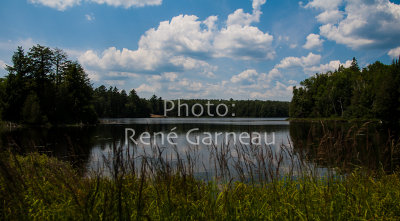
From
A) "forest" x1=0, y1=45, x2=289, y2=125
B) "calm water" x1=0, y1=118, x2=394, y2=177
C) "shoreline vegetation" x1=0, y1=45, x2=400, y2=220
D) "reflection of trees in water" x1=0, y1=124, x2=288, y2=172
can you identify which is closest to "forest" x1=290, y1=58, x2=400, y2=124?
"shoreline vegetation" x1=0, y1=45, x2=400, y2=220

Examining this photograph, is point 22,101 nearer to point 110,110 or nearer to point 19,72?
point 19,72

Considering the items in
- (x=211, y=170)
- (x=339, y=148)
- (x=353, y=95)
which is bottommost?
(x=211, y=170)

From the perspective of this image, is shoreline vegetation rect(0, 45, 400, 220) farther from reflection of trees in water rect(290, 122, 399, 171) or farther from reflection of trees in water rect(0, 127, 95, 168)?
reflection of trees in water rect(0, 127, 95, 168)

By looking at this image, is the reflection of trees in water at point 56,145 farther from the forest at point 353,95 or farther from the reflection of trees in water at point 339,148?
the forest at point 353,95

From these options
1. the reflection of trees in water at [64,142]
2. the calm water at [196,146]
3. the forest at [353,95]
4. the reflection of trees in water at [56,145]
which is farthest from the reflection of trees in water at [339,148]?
the forest at [353,95]

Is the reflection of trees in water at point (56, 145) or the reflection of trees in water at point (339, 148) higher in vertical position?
the reflection of trees in water at point (339, 148)

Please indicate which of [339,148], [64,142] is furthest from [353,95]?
[339,148]

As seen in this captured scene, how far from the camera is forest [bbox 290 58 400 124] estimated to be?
53969mm

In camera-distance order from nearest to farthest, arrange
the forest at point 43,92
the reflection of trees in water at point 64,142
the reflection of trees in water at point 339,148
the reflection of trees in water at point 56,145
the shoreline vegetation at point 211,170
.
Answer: the shoreline vegetation at point 211,170, the reflection of trees in water at point 339,148, the reflection of trees in water at point 56,145, the reflection of trees in water at point 64,142, the forest at point 43,92

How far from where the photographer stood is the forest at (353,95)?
5397cm

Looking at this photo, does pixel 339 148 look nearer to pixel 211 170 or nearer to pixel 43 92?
pixel 211 170

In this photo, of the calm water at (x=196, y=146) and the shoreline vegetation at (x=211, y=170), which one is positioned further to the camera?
the calm water at (x=196, y=146)

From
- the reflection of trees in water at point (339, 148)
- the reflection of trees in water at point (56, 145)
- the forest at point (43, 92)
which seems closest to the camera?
the reflection of trees in water at point (339, 148)

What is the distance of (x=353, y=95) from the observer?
229 ft
